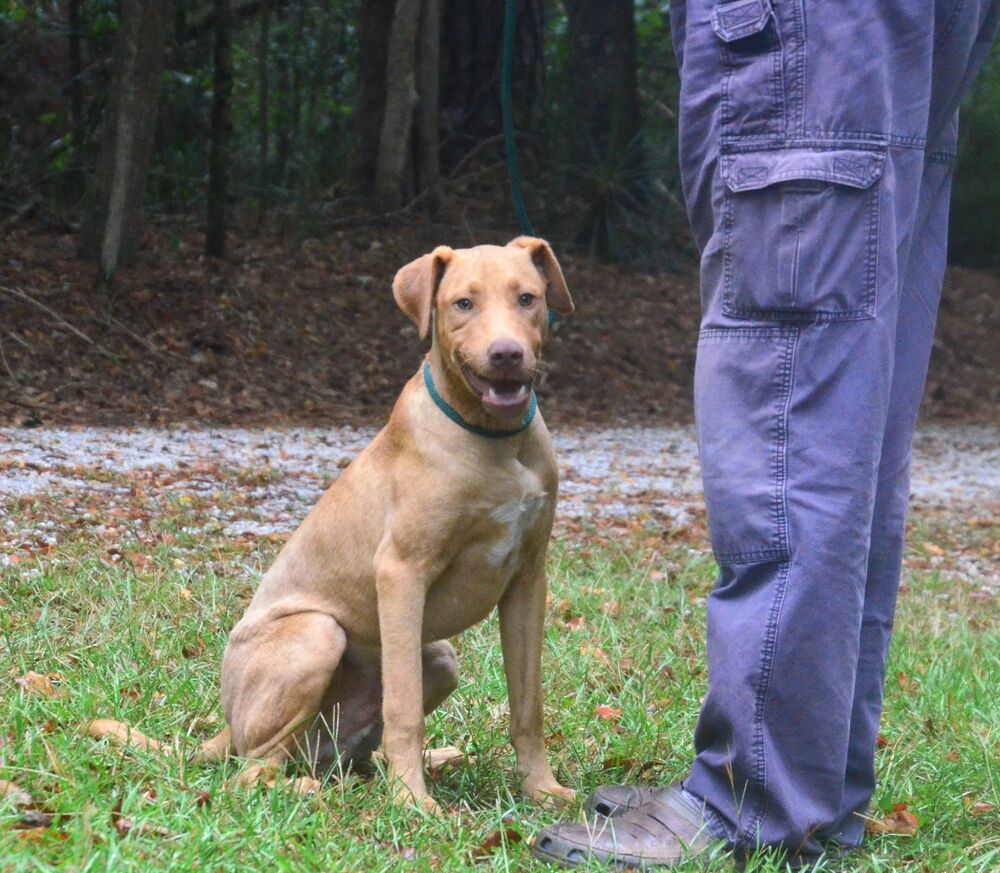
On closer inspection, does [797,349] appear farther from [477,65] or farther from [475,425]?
[477,65]

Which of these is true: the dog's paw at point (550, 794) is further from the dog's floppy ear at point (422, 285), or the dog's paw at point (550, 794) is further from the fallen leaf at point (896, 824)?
the dog's floppy ear at point (422, 285)

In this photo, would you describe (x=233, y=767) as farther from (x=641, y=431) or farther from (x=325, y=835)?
(x=641, y=431)

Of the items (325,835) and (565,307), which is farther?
(565,307)

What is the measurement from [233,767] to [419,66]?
38.6 ft

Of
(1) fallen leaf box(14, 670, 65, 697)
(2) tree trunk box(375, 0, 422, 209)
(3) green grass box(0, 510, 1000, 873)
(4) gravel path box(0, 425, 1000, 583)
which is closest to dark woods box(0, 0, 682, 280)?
(2) tree trunk box(375, 0, 422, 209)

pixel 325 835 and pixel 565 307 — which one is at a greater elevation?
pixel 565 307

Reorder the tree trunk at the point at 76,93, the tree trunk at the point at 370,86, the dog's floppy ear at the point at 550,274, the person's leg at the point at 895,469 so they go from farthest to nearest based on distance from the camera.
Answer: the tree trunk at the point at 370,86
the tree trunk at the point at 76,93
the dog's floppy ear at the point at 550,274
the person's leg at the point at 895,469

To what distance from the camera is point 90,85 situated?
40.5 ft

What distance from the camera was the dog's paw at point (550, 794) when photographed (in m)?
3.16

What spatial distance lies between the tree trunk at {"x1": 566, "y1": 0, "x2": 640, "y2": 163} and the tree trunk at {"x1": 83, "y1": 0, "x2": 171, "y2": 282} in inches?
230

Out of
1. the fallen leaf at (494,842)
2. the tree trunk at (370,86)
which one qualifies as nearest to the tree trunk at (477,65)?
the tree trunk at (370,86)

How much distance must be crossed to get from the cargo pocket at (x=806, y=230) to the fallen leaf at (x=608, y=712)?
172 cm

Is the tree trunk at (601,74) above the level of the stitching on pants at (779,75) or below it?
above

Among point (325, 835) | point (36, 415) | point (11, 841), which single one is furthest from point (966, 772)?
point (36, 415)
